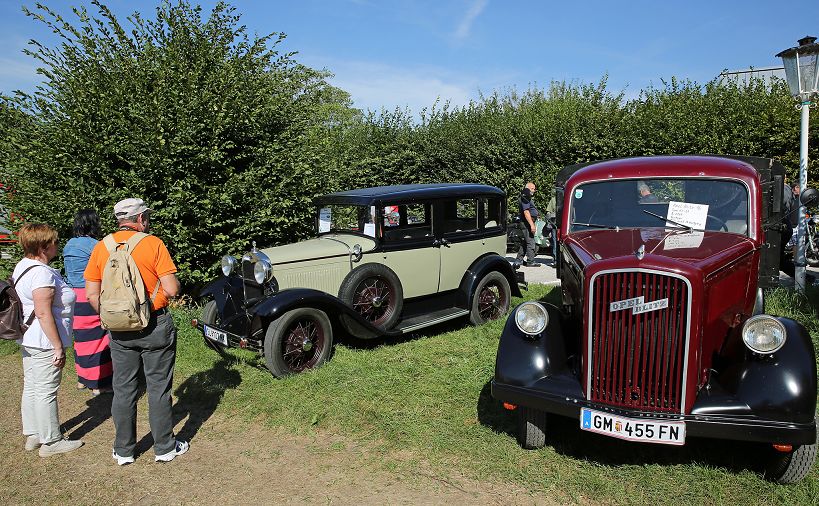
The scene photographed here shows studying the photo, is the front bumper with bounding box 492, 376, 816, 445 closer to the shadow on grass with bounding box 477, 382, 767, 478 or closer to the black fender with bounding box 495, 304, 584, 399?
the black fender with bounding box 495, 304, 584, 399

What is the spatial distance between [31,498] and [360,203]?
4047 millimetres

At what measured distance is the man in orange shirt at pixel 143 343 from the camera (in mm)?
3850

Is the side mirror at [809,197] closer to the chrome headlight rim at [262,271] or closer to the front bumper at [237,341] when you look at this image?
the chrome headlight rim at [262,271]

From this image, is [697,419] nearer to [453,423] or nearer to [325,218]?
[453,423]

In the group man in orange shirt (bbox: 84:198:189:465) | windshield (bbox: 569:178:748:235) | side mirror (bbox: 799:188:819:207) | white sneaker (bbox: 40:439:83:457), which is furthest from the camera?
side mirror (bbox: 799:188:819:207)

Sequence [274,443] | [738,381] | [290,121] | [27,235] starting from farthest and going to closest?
[290,121]
[274,443]
[27,235]
[738,381]

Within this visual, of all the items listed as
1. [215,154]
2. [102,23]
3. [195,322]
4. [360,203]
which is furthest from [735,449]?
[102,23]

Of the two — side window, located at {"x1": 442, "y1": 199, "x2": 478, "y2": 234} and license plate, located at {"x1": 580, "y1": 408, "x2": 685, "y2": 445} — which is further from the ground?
side window, located at {"x1": 442, "y1": 199, "x2": 478, "y2": 234}

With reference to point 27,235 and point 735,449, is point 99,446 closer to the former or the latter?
point 27,235

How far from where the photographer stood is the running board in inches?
256

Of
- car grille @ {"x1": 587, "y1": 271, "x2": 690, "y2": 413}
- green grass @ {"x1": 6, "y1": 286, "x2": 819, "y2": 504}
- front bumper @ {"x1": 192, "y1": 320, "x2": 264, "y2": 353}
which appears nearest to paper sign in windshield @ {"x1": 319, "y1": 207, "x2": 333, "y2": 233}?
green grass @ {"x1": 6, "y1": 286, "x2": 819, "y2": 504}

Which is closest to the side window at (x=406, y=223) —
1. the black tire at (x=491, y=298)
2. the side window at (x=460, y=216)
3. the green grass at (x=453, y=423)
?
the side window at (x=460, y=216)

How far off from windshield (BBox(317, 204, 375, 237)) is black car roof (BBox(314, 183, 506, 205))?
0.32ft

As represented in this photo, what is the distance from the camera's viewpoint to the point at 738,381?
3.38m
